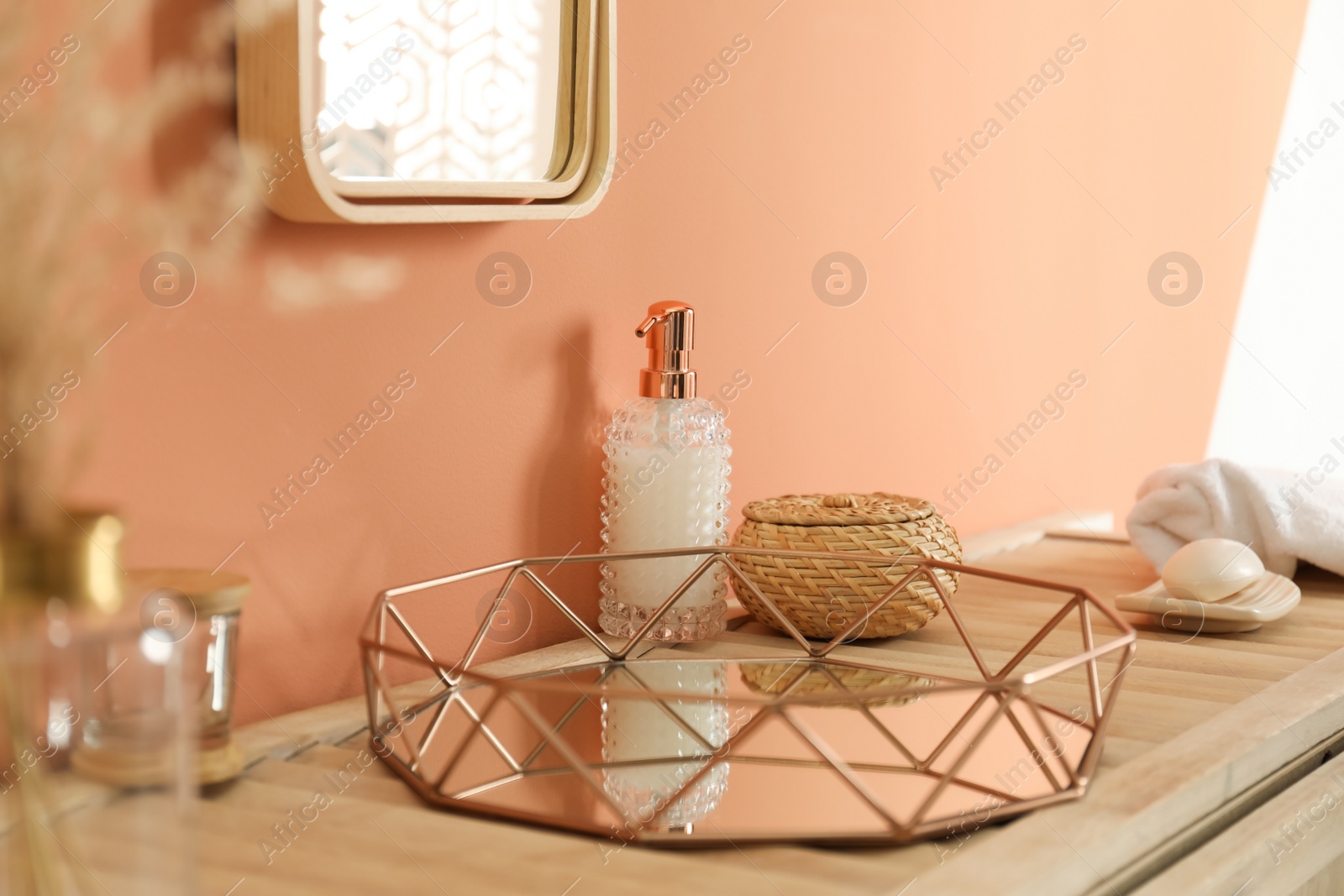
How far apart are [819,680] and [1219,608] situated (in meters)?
0.38

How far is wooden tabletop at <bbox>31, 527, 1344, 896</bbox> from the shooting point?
21.4 inches

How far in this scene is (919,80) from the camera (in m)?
1.35

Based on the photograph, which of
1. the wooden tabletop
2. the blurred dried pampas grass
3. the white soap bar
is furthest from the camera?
the white soap bar

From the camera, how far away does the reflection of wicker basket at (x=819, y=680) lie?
829 millimetres

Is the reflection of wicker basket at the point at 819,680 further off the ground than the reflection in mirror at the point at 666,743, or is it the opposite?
the reflection of wicker basket at the point at 819,680

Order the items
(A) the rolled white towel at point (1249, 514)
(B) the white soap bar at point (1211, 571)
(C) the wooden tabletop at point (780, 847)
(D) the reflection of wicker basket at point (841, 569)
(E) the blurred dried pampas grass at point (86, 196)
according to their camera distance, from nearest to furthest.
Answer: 1. (E) the blurred dried pampas grass at point (86, 196)
2. (C) the wooden tabletop at point (780, 847)
3. (D) the reflection of wicker basket at point (841, 569)
4. (B) the white soap bar at point (1211, 571)
5. (A) the rolled white towel at point (1249, 514)

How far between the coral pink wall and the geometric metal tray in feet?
0.25

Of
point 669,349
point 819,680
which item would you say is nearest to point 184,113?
point 669,349

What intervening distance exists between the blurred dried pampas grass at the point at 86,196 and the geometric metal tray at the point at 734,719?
214mm

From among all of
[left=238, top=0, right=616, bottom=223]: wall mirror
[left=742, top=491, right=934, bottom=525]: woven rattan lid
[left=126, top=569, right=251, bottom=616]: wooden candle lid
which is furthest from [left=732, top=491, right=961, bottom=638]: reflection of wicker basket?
[left=126, top=569, right=251, bottom=616]: wooden candle lid

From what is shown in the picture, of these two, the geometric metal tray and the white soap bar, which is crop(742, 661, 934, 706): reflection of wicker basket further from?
the white soap bar

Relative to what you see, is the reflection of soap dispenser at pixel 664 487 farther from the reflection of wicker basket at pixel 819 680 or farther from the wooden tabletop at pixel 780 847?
the wooden tabletop at pixel 780 847

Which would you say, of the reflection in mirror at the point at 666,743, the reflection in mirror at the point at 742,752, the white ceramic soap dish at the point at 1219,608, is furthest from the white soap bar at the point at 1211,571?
the reflection in mirror at the point at 666,743

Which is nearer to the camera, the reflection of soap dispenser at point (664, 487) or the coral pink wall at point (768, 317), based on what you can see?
the coral pink wall at point (768, 317)
